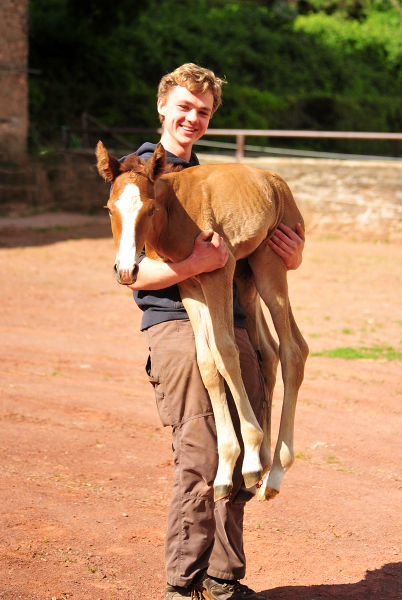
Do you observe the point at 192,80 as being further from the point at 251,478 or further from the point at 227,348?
the point at 251,478

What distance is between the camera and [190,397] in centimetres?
298

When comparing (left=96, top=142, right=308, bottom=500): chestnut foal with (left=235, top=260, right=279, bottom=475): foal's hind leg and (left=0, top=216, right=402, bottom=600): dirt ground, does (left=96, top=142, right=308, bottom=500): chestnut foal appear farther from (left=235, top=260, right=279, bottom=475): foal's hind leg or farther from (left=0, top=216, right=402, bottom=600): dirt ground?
(left=0, top=216, right=402, bottom=600): dirt ground

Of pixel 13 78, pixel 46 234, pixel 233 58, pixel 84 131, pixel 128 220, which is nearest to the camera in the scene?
pixel 128 220

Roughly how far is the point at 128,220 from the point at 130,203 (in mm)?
75

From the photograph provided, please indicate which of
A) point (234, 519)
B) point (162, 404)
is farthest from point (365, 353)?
point (162, 404)

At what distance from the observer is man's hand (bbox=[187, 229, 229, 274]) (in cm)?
278

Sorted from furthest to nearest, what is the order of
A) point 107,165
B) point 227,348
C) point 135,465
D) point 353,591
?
1. point 135,465
2. point 353,591
3. point 227,348
4. point 107,165

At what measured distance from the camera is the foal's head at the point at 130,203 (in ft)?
7.98

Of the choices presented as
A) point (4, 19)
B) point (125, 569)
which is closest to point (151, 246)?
point (125, 569)

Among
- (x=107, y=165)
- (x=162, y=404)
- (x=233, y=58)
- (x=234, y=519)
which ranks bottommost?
(x=234, y=519)

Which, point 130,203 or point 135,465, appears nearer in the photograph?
point 130,203

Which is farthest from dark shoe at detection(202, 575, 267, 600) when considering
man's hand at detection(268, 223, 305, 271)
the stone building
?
the stone building

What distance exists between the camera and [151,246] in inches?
113

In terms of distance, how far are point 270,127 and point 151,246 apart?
62.2 ft
